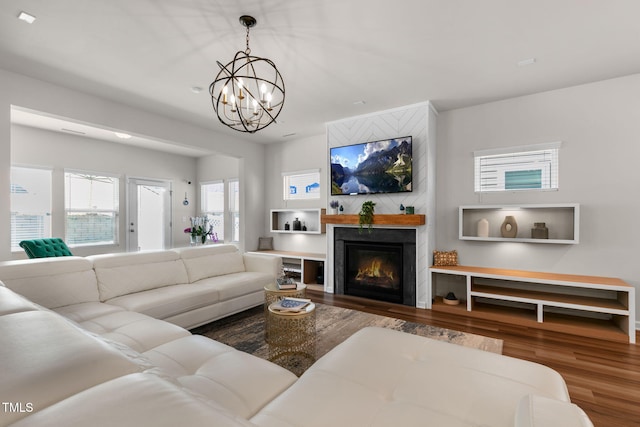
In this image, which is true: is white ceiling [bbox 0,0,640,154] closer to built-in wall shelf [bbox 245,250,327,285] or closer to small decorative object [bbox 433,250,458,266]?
small decorative object [bbox 433,250,458,266]

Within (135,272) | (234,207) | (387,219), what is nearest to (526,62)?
(387,219)

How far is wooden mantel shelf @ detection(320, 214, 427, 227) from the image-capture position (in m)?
3.93

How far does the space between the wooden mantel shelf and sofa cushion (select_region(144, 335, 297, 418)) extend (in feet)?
9.53

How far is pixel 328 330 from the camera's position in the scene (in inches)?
124

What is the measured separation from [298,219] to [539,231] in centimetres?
386

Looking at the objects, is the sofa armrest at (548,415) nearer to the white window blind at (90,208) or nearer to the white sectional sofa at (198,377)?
the white sectional sofa at (198,377)

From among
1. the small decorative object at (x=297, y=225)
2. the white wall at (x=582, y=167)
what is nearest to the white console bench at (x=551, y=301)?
the white wall at (x=582, y=167)

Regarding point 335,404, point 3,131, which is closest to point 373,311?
point 335,404

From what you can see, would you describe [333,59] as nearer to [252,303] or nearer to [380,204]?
[380,204]

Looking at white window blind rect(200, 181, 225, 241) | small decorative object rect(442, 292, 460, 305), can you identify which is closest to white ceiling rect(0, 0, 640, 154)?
small decorative object rect(442, 292, 460, 305)

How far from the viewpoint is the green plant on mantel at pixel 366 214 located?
14.0 ft

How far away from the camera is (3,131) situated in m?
3.03

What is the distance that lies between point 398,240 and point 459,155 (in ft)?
4.96

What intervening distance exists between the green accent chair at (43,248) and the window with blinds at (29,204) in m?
1.72
